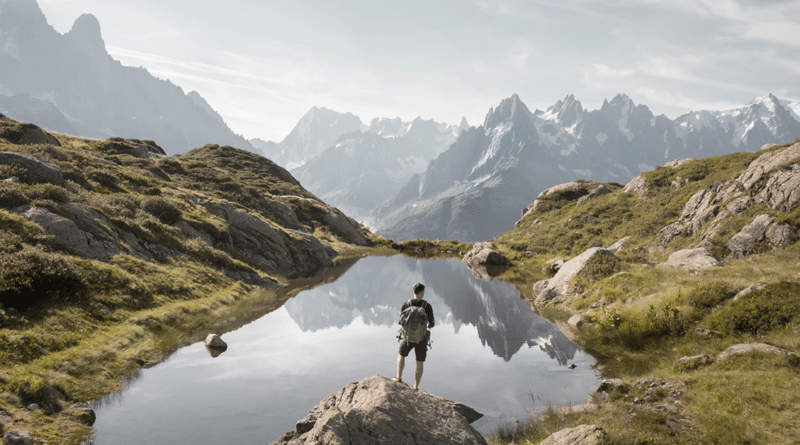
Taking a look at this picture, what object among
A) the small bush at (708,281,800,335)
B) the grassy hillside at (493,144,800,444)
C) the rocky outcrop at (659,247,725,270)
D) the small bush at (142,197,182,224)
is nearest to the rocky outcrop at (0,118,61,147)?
the small bush at (142,197,182,224)

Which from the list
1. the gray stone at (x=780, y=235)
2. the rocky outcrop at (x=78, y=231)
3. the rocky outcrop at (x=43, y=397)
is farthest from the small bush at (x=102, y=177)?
the gray stone at (x=780, y=235)

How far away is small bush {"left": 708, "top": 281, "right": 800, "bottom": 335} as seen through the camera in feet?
50.8

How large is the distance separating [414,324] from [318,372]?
6.29 m

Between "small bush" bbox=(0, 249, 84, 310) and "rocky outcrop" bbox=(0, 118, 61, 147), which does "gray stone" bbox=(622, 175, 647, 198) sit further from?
"rocky outcrop" bbox=(0, 118, 61, 147)

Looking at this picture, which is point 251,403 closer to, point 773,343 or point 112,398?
point 112,398

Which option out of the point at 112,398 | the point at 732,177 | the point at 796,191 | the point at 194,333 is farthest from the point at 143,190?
the point at 732,177

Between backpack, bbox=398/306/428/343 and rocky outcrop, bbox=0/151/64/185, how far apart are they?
31208mm

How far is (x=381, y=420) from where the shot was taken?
30.1 feet

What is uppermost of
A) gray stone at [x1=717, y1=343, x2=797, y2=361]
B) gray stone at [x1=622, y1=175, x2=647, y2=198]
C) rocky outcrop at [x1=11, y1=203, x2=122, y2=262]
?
gray stone at [x1=622, y1=175, x2=647, y2=198]

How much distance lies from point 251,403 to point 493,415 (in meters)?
8.04

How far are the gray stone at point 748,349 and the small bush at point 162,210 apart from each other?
40501 mm

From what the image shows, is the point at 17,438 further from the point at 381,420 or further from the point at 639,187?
the point at 639,187

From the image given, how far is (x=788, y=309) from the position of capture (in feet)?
51.0

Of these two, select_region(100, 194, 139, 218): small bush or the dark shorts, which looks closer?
the dark shorts
